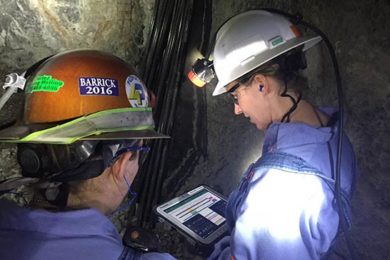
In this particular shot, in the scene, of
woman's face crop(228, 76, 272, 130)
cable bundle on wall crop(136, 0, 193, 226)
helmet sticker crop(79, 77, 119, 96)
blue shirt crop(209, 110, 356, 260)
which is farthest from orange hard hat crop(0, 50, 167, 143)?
cable bundle on wall crop(136, 0, 193, 226)

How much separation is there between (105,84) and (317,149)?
0.82 metres

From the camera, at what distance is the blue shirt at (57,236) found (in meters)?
0.77

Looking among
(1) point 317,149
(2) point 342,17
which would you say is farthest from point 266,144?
(2) point 342,17

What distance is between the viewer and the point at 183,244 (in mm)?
2617

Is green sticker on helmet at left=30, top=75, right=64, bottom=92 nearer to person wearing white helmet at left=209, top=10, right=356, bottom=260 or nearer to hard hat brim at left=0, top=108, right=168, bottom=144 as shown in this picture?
hard hat brim at left=0, top=108, right=168, bottom=144

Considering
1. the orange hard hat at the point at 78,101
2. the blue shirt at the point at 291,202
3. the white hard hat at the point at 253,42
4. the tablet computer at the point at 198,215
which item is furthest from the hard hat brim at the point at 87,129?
the tablet computer at the point at 198,215

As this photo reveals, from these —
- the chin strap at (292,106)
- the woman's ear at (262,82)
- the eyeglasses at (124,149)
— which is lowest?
the eyeglasses at (124,149)

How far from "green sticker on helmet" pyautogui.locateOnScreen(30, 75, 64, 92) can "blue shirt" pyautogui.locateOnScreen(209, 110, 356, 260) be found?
768 millimetres

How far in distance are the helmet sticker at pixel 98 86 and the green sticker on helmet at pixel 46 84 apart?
2.8 inches

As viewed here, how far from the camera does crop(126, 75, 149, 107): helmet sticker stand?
116cm

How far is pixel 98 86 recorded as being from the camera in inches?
42.9

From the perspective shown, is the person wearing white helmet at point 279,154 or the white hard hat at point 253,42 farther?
the white hard hat at point 253,42

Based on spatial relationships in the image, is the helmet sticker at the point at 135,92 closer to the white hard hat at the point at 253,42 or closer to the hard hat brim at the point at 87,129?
the hard hat brim at the point at 87,129

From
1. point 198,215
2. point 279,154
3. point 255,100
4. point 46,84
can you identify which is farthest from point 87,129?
point 198,215
